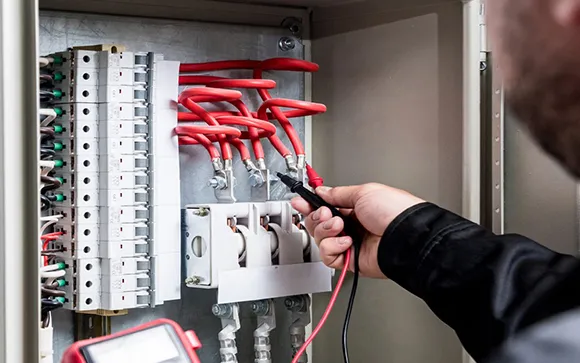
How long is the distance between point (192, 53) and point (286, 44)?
0.19 meters

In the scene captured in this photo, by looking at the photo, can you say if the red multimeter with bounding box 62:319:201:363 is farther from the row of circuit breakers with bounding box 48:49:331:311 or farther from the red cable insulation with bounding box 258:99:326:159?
the red cable insulation with bounding box 258:99:326:159

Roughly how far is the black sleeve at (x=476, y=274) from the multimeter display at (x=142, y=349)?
331 mm

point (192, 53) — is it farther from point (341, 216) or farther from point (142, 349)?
point (142, 349)

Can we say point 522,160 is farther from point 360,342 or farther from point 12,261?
point 12,261

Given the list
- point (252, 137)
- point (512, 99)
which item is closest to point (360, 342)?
point (252, 137)

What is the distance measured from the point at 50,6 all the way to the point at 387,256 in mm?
638

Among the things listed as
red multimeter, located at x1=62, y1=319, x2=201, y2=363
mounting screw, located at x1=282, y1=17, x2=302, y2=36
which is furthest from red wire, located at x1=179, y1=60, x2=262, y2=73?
red multimeter, located at x1=62, y1=319, x2=201, y2=363

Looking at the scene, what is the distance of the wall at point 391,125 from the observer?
130cm

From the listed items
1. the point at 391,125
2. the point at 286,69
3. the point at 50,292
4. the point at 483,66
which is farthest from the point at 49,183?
the point at 483,66

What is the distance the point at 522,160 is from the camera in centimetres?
130

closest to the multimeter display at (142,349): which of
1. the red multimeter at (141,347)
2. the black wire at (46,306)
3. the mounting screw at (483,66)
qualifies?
the red multimeter at (141,347)

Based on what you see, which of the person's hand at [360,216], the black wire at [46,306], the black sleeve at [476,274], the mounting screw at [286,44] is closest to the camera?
the black sleeve at [476,274]

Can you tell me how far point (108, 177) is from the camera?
1201mm

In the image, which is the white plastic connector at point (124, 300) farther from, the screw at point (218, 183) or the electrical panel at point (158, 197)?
the screw at point (218, 183)
